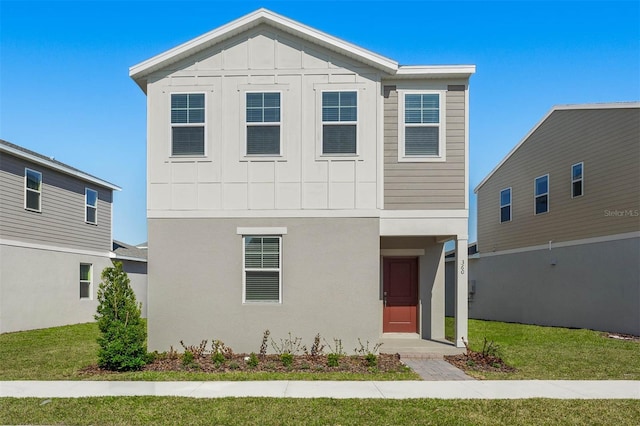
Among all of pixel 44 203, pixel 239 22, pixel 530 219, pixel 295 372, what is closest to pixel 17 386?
pixel 295 372

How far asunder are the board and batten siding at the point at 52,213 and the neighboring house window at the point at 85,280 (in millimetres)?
856

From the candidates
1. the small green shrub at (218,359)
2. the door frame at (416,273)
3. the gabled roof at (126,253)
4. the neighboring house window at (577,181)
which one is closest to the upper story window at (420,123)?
the door frame at (416,273)

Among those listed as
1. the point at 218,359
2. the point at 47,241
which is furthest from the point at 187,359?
the point at 47,241

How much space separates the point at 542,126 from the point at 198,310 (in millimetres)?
15032

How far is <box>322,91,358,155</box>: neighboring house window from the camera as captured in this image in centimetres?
1101

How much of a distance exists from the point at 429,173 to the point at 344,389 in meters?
5.49

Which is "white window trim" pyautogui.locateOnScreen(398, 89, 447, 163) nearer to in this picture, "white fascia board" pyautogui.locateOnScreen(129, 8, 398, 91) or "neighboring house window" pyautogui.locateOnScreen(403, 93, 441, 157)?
"neighboring house window" pyautogui.locateOnScreen(403, 93, 441, 157)

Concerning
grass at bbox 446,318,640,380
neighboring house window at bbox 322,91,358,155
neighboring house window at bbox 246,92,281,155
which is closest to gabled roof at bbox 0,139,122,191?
neighboring house window at bbox 246,92,281,155

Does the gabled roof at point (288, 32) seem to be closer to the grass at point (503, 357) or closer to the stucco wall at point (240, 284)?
the stucco wall at point (240, 284)

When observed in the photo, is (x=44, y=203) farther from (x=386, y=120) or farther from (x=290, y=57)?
(x=386, y=120)

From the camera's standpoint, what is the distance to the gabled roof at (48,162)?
15.9 m

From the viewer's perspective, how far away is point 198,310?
1086 cm

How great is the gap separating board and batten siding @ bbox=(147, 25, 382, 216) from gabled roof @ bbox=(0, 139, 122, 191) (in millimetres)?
7919

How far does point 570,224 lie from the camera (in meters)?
17.0
